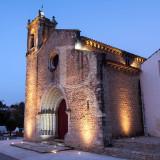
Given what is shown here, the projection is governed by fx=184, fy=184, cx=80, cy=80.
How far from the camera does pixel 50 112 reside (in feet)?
45.2

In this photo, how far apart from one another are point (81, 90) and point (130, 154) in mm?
4301

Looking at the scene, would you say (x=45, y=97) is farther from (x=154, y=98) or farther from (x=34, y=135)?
(x=154, y=98)

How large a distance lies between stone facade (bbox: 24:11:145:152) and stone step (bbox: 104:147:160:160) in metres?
0.54

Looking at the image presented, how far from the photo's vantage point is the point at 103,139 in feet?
29.4

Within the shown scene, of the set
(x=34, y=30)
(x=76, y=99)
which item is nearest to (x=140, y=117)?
(x=76, y=99)

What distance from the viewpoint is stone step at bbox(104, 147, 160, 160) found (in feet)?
23.6

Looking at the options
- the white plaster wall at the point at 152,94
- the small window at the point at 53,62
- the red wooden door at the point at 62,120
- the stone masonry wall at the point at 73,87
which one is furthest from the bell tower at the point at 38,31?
the white plaster wall at the point at 152,94

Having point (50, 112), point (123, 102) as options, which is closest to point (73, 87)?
point (123, 102)

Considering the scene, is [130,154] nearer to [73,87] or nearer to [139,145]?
[139,145]

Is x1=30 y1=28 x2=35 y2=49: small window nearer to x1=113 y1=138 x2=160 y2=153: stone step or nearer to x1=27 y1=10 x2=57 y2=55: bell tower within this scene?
x1=27 y1=10 x2=57 y2=55: bell tower

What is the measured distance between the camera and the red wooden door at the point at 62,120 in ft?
42.8

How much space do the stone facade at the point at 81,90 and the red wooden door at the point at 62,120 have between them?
0.30 meters

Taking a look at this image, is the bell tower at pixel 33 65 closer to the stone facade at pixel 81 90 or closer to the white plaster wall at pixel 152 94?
the stone facade at pixel 81 90

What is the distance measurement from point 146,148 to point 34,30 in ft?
43.0
